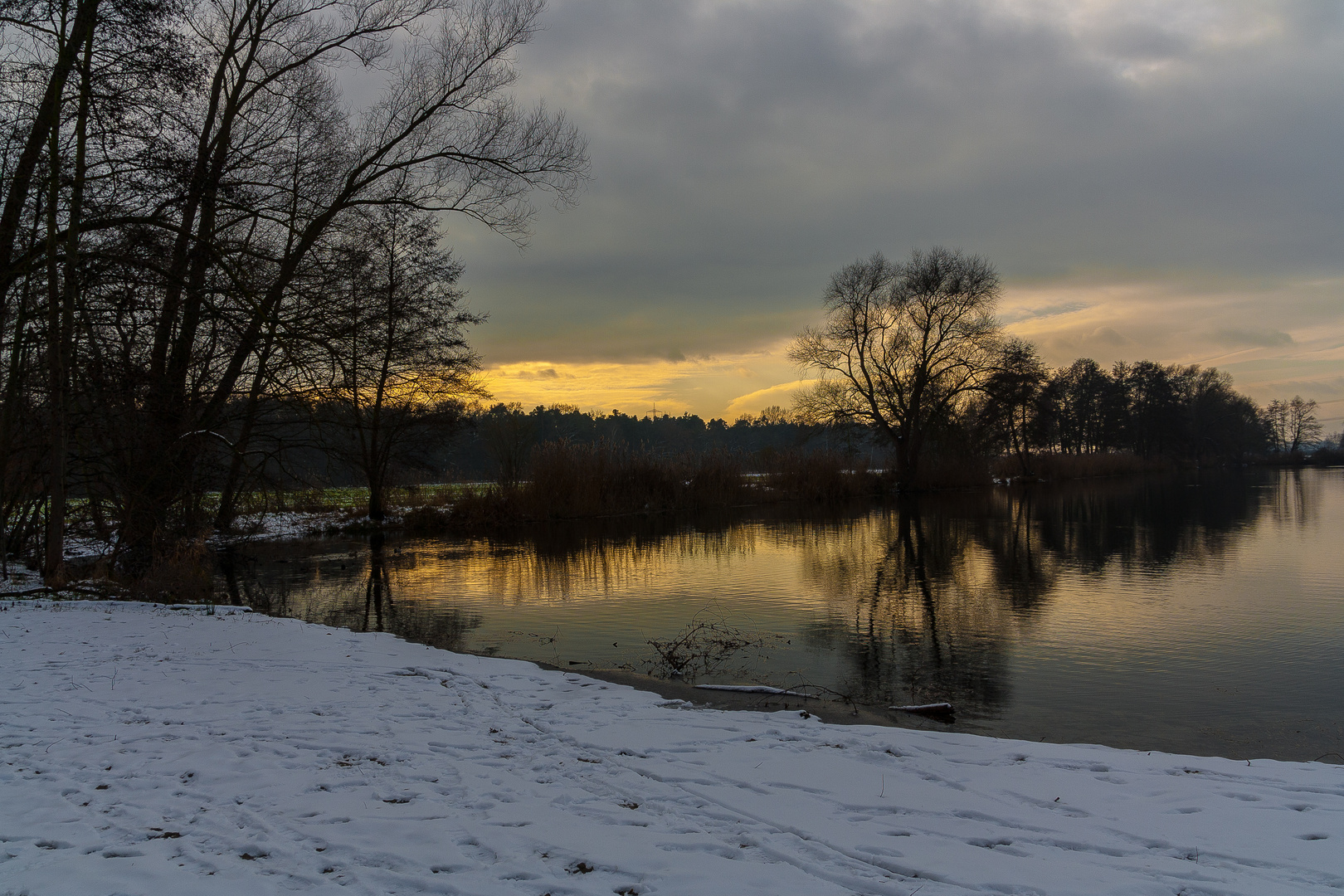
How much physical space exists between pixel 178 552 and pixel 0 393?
9.51 ft

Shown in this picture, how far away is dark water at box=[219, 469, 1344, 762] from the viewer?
5.63 meters

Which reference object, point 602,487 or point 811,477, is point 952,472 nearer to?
point 811,477

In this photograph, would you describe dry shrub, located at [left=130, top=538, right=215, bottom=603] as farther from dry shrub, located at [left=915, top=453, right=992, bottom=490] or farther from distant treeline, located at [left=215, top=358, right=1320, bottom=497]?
dry shrub, located at [left=915, top=453, right=992, bottom=490]

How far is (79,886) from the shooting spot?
8.39ft

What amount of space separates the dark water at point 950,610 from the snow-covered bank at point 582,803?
131 centimetres

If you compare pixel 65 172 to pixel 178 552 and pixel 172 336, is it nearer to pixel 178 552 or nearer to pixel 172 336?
pixel 172 336

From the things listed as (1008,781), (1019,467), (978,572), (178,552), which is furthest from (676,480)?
(1019,467)

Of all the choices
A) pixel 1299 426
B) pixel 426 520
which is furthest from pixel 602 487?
pixel 1299 426

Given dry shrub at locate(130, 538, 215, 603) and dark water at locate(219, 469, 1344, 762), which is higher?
dry shrub at locate(130, 538, 215, 603)

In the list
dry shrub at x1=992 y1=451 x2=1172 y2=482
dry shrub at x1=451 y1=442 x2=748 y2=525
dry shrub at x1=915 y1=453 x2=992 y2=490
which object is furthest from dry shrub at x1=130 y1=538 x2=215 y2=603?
dry shrub at x1=992 y1=451 x2=1172 y2=482

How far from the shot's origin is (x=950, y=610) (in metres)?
9.27

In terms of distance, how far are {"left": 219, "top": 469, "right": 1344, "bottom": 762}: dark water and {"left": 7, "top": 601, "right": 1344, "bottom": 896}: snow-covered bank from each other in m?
1.31

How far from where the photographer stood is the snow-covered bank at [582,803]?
2.74 meters

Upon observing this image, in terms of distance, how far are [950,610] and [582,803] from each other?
701 centimetres
